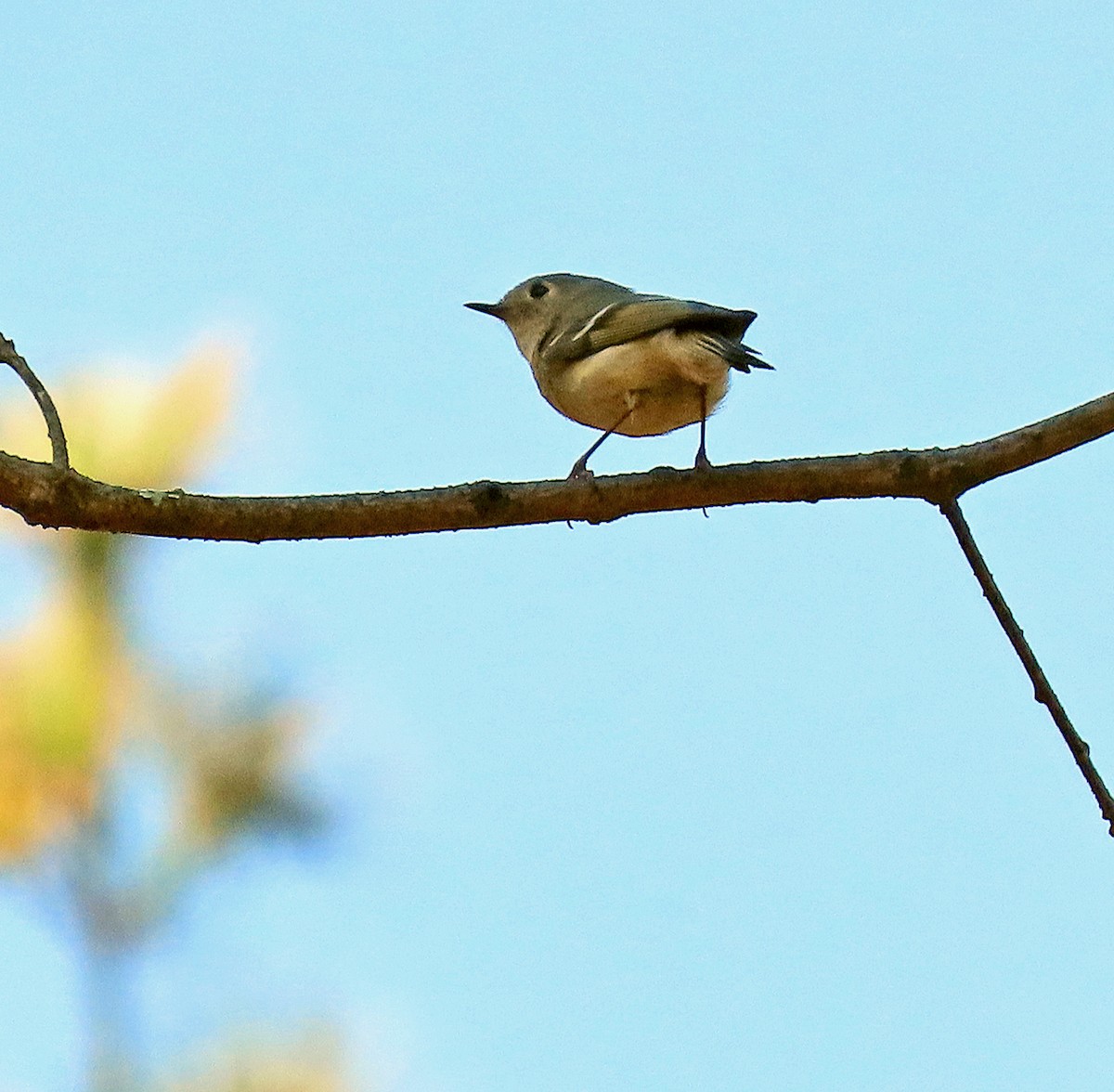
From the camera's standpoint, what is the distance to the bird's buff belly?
2986 millimetres

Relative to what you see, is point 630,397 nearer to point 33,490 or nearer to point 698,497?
point 698,497

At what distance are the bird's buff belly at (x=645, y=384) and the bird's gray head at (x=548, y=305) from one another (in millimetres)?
320

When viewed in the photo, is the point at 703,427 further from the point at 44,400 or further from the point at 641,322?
the point at 44,400

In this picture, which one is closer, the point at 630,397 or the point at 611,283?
the point at 630,397

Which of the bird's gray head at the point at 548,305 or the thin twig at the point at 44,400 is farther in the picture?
the bird's gray head at the point at 548,305

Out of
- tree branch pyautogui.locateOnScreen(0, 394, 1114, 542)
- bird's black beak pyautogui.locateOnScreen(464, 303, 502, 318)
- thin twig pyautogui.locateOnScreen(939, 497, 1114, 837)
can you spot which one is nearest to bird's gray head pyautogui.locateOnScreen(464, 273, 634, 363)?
bird's black beak pyautogui.locateOnScreen(464, 303, 502, 318)

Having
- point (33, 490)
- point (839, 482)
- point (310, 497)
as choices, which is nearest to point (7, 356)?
point (33, 490)

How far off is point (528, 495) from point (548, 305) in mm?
2111

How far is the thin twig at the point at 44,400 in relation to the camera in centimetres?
190

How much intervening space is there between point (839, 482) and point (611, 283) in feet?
6.70

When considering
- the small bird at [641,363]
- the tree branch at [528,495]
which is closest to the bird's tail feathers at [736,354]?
the small bird at [641,363]

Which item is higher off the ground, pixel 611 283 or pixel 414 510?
pixel 611 283

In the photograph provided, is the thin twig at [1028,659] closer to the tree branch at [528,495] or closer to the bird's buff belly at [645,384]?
the tree branch at [528,495]

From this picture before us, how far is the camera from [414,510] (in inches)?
78.0
